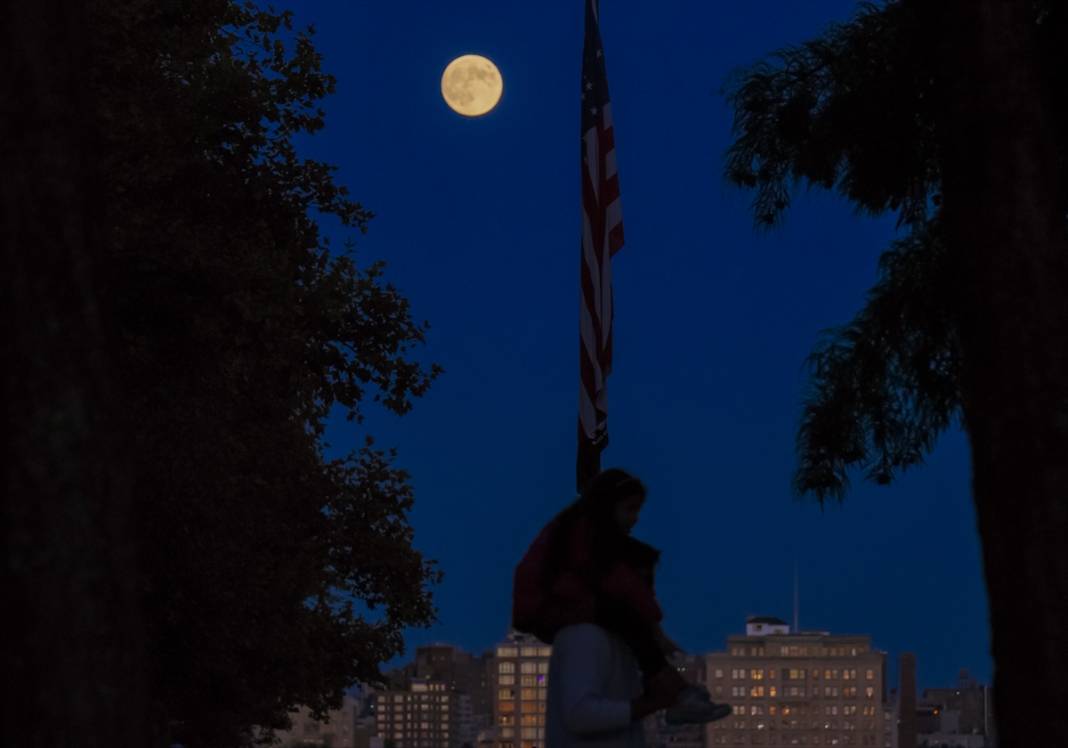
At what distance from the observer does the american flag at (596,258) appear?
12.5 meters

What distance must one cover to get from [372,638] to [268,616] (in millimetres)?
4743

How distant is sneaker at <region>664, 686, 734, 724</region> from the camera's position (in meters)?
6.39

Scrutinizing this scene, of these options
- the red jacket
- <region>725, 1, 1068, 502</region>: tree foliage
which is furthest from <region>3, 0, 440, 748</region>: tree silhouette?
the red jacket

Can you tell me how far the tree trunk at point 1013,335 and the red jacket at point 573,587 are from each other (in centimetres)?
150

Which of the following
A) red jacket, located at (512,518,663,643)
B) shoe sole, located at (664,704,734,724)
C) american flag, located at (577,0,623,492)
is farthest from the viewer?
american flag, located at (577,0,623,492)

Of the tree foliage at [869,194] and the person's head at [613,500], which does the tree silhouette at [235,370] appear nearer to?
the tree foliage at [869,194]

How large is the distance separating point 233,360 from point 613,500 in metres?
16.3

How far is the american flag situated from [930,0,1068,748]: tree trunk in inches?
188

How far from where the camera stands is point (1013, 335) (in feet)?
24.6

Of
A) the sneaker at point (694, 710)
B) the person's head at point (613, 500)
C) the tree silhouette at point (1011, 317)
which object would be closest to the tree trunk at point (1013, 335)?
the tree silhouette at point (1011, 317)

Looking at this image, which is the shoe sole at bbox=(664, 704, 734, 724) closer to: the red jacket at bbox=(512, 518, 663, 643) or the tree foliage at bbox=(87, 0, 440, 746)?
the red jacket at bbox=(512, 518, 663, 643)

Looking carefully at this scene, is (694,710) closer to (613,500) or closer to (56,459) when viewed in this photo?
(613,500)

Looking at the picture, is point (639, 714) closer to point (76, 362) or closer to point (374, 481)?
point (76, 362)

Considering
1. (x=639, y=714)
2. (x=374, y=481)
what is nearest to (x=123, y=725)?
(x=639, y=714)
